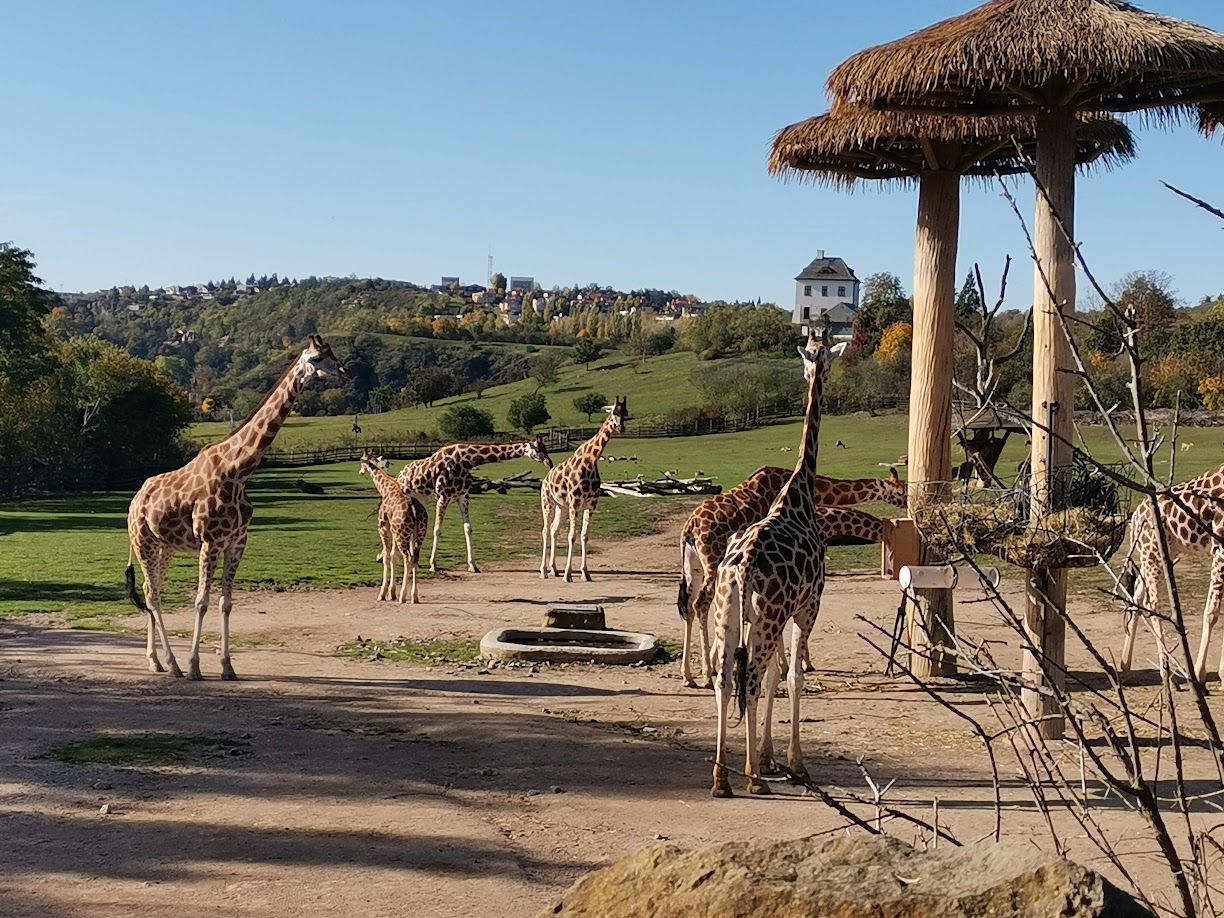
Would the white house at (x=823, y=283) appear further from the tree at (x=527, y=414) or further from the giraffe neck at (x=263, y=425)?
the giraffe neck at (x=263, y=425)

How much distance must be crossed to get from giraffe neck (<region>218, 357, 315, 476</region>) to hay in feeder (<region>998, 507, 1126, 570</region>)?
6714 mm

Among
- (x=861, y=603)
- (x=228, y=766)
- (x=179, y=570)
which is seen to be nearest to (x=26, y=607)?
(x=179, y=570)

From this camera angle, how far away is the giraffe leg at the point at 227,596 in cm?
1251

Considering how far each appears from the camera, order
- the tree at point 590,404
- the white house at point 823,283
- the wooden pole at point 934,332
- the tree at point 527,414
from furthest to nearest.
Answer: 1. the white house at point 823,283
2. the tree at point 590,404
3. the tree at point 527,414
4. the wooden pole at point 934,332

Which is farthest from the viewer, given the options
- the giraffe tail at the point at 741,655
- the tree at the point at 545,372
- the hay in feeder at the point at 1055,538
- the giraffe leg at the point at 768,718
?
the tree at the point at 545,372

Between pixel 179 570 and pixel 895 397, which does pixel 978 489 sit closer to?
pixel 179 570

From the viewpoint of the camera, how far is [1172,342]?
55.1 metres

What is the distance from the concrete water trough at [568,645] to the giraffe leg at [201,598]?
312 cm

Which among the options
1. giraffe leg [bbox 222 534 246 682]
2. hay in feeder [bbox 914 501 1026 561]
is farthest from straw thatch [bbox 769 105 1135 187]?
giraffe leg [bbox 222 534 246 682]

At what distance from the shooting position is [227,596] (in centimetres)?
1273

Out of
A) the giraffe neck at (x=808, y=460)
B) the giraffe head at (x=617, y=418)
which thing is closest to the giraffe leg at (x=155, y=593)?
the giraffe neck at (x=808, y=460)

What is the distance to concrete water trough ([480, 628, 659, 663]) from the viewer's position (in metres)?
14.4

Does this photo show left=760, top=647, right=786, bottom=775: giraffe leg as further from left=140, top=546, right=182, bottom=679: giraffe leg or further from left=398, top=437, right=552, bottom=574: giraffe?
left=398, top=437, right=552, bottom=574: giraffe

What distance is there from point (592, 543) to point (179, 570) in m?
8.06
